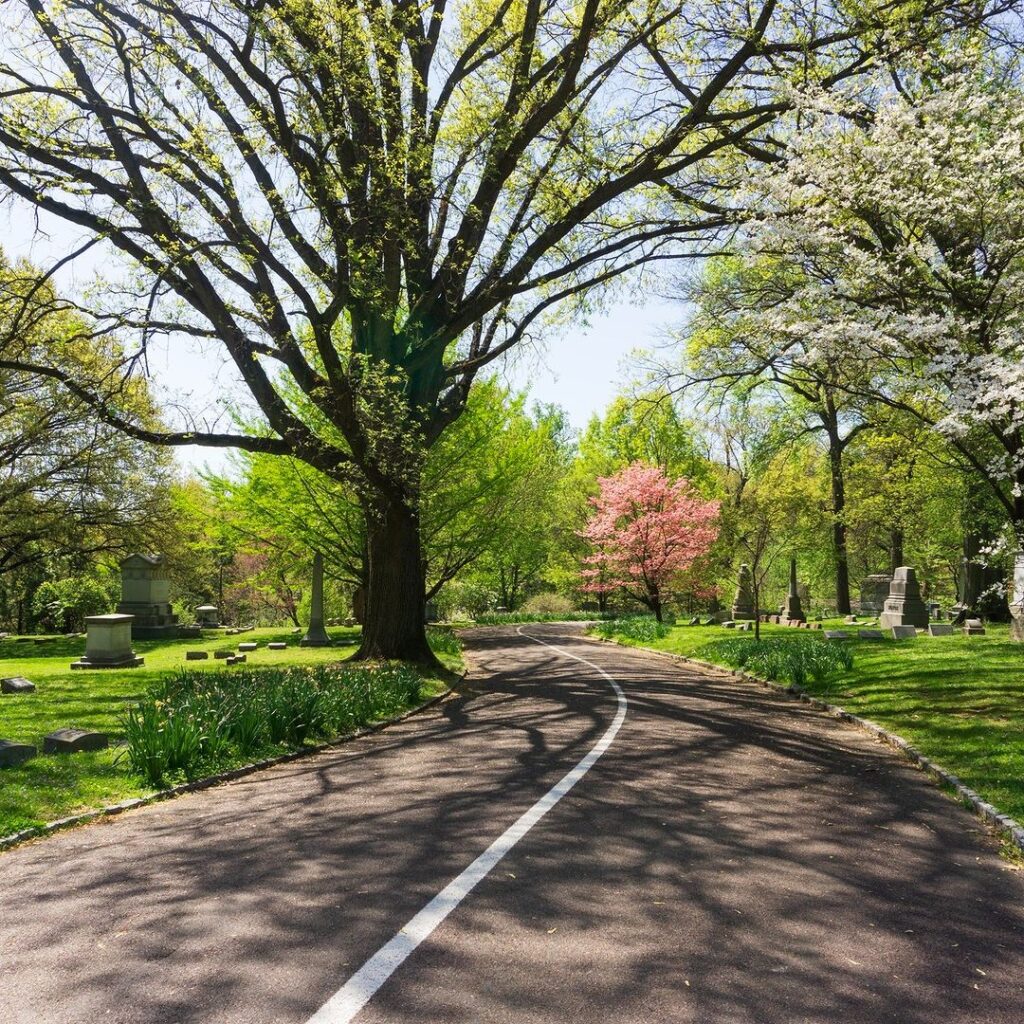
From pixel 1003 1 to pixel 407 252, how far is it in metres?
10.5

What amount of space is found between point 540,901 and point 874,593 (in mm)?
34465

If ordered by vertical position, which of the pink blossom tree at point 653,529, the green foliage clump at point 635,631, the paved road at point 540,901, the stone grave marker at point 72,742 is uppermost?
the pink blossom tree at point 653,529

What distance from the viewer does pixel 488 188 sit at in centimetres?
1470

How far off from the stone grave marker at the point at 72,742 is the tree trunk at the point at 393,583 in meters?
7.99

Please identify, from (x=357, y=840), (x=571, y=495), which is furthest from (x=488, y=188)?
(x=571, y=495)

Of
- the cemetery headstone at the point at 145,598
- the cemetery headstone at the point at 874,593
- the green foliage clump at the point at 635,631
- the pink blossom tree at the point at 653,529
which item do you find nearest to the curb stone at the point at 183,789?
the green foliage clump at the point at 635,631

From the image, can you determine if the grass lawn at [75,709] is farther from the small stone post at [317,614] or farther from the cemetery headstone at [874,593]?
the cemetery headstone at [874,593]

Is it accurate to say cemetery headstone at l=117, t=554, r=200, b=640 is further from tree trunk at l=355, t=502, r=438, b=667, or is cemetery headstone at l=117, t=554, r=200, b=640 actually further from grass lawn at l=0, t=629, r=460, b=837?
tree trunk at l=355, t=502, r=438, b=667

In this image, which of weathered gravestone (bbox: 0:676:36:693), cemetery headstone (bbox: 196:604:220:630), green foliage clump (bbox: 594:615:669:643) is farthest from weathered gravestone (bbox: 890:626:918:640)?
cemetery headstone (bbox: 196:604:220:630)

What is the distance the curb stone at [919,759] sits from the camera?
6113mm

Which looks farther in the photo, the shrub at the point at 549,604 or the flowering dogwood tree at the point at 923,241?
the shrub at the point at 549,604

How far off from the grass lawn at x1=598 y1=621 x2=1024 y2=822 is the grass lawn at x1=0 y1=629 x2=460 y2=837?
23.9 ft

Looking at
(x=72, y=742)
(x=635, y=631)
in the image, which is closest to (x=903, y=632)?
(x=635, y=631)

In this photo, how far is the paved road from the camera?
3.30 metres
